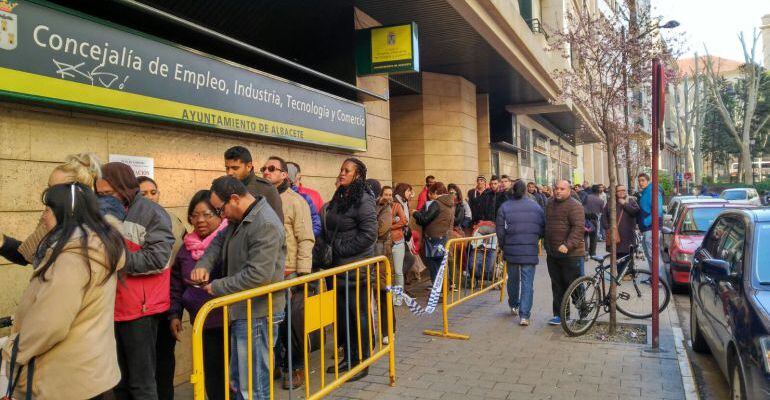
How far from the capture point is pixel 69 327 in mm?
2521

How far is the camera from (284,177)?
505cm

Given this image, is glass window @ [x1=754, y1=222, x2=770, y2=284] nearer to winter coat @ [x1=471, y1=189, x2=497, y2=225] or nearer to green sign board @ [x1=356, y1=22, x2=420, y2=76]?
green sign board @ [x1=356, y1=22, x2=420, y2=76]

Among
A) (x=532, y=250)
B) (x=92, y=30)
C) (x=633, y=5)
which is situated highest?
(x=633, y=5)

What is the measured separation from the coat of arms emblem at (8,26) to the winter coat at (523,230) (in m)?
5.43

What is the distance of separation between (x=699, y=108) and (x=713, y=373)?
145 feet

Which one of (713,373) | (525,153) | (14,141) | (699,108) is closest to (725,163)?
(699,108)

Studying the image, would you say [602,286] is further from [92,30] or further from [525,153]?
[525,153]

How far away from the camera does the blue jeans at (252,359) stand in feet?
11.3

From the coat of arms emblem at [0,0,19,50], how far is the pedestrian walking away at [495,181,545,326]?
17.8 feet

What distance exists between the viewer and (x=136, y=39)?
479cm

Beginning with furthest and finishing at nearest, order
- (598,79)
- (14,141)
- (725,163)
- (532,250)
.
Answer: (725,163) < (598,79) < (532,250) < (14,141)

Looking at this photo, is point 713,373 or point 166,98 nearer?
point 166,98

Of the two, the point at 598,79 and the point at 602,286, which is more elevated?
the point at 598,79

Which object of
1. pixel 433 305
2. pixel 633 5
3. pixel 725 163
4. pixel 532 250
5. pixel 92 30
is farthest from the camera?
pixel 725 163
